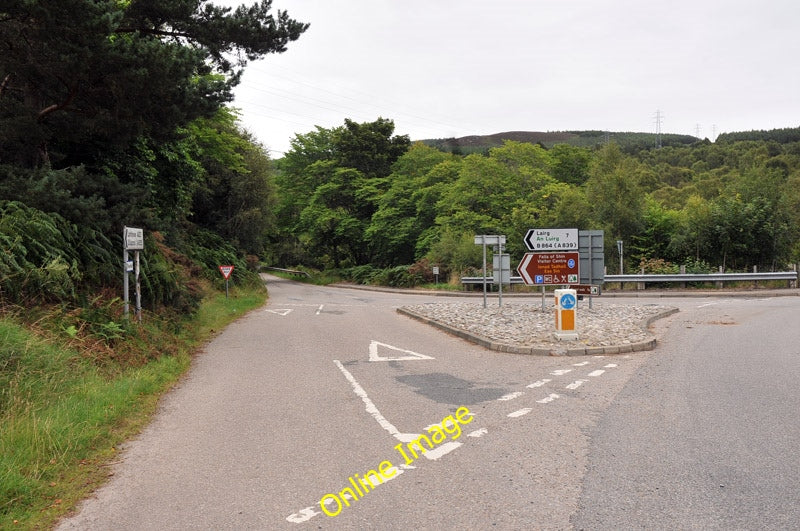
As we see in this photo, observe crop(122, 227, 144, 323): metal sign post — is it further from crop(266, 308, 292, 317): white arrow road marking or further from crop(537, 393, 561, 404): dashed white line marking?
crop(266, 308, 292, 317): white arrow road marking

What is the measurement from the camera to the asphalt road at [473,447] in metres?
3.89

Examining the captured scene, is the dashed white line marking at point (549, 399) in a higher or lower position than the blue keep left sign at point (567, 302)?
lower

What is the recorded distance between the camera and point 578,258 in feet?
53.4

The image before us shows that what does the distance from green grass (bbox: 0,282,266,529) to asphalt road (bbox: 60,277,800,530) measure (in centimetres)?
28

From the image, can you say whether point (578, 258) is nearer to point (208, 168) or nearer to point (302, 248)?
point (208, 168)

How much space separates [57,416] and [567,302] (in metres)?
8.86

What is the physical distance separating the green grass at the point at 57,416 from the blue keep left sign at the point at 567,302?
7.29 m

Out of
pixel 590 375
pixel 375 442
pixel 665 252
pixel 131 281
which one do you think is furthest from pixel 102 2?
→ pixel 665 252

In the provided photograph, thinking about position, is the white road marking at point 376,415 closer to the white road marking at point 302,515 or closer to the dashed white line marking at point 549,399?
the white road marking at point 302,515

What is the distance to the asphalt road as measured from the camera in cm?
389

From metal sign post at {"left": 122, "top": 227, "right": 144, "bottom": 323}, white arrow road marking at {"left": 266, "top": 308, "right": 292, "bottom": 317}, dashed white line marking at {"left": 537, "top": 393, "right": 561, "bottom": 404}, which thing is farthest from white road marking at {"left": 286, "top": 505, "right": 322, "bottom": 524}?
white arrow road marking at {"left": 266, "top": 308, "right": 292, "bottom": 317}

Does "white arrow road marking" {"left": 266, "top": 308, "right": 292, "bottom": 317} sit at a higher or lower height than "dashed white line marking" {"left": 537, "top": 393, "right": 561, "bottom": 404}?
lower

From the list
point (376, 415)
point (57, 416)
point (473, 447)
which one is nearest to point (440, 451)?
point (473, 447)

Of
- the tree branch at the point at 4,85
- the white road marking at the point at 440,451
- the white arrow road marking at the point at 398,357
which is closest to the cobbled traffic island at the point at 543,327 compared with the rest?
the white arrow road marking at the point at 398,357
